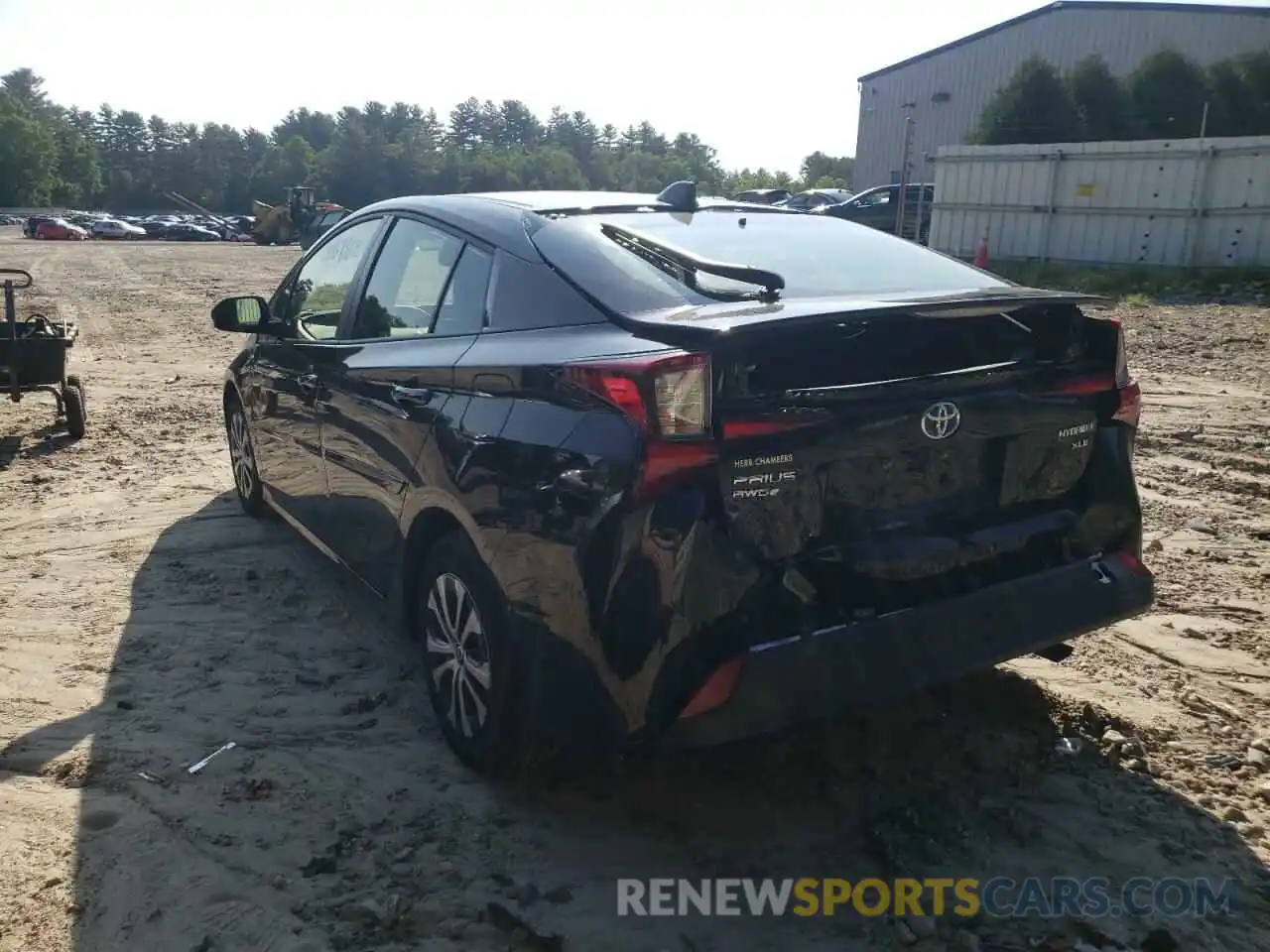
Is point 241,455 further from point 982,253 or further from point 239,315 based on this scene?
point 982,253

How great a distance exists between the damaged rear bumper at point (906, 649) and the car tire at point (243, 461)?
12.1ft

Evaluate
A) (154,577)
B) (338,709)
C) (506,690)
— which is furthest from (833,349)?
(154,577)

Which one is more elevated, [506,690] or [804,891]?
[506,690]

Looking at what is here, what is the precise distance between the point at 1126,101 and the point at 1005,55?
992cm

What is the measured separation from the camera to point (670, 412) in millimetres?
2553

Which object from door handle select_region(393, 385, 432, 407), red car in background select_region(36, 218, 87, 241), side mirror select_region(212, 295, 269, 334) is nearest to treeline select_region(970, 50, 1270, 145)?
side mirror select_region(212, 295, 269, 334)

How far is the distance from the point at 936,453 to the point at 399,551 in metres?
1.79

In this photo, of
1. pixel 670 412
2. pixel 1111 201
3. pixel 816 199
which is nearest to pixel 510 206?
pixel 670 412

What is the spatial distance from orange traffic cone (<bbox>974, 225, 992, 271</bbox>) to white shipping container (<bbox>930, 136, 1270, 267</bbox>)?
182mm

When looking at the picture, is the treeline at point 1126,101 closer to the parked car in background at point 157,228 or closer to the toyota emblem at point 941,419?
the toyota emblem at point 941,419

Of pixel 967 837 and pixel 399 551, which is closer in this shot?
pixel 967 837

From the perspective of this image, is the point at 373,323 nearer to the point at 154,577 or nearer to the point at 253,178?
the point at 154,577

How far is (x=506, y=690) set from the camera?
9.96ft

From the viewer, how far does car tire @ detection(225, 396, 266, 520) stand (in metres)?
5.64
